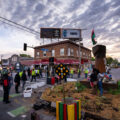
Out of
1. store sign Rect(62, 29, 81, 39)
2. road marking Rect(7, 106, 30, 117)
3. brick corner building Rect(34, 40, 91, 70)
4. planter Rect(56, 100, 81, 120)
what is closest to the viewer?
planter Rect(56, 100, 81, 120)

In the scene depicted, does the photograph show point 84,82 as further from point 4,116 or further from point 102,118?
point 4,116

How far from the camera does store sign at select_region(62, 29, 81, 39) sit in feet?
96.9

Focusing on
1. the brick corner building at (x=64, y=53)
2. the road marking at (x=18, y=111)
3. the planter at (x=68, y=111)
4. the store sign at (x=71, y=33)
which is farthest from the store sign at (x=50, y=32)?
the planter at (x=68, y=111)

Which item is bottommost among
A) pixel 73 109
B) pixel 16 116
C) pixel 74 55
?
pixel 16 116

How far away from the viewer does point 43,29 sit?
3006 centimetres

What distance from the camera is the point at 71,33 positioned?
29766mm

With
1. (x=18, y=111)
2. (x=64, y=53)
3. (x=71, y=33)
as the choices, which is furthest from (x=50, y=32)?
(x=18, y=111)

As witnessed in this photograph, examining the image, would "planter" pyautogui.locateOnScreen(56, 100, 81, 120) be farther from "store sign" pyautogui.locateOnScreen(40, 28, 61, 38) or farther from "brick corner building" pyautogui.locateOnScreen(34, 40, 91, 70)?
"store sign" pyautogui.locateOnScreen(40, 28, 61, 38)

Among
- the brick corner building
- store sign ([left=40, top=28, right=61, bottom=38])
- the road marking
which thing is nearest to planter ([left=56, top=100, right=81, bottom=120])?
the road marking

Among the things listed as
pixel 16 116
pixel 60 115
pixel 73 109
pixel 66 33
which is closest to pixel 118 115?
pixel 73 109

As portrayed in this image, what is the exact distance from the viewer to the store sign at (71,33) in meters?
29.5

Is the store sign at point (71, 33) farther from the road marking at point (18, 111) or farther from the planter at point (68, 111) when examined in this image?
the planter at point (68, 111)

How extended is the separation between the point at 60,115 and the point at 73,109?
0.56 meters

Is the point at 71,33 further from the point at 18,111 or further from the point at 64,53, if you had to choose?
the point at 18,111
